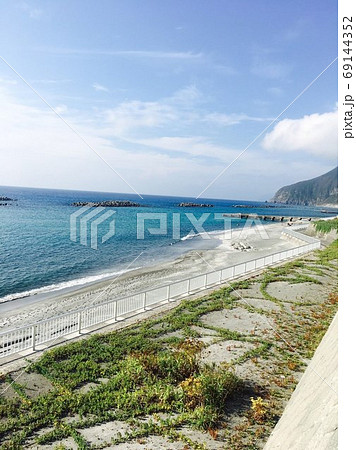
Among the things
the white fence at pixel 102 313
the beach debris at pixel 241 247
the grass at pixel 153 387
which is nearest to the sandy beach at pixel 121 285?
the beach debris at pixel 241 247

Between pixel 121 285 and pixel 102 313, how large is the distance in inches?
525

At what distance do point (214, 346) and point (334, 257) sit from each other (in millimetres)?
22562

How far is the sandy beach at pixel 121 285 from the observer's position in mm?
20078

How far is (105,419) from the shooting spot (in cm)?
710

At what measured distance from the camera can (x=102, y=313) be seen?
13.5 m

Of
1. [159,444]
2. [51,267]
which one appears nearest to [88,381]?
[159,444]

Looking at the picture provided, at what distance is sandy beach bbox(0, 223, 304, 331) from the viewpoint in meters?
20.1

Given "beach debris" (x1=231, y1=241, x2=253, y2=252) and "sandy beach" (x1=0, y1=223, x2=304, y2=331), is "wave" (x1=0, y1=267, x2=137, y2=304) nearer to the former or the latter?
"sandy beach" (x1=0, y1=223, x2=304, y2=331)

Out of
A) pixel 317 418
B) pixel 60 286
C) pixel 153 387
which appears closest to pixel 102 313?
pixel 153 387

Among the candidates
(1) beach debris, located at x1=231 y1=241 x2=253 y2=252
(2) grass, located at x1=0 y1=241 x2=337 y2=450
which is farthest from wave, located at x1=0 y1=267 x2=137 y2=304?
(1) beach debris, located at x1=231 y1=241 x2=253 y2=252

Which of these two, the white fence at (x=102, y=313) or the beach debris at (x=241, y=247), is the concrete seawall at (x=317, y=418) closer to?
the white fence at (x=102, y=313)

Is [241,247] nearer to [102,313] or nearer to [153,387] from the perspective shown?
[102,313]

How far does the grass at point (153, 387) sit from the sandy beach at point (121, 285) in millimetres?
9845
